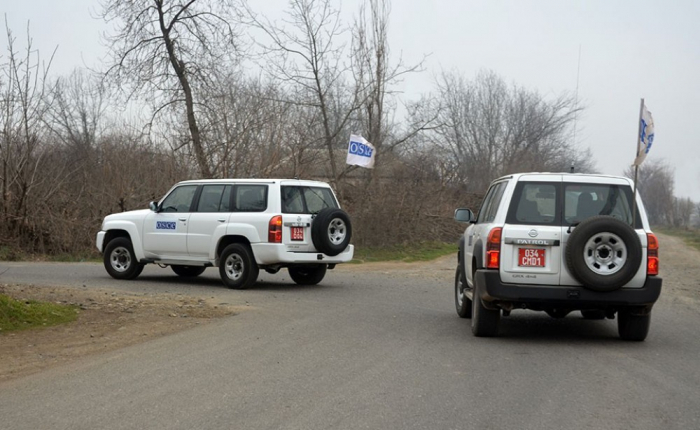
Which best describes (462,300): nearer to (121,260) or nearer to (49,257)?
(121,260)

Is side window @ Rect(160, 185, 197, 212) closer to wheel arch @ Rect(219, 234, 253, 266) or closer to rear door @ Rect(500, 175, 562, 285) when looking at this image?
wheel arch @ Rect(219, 234, 253, 266)

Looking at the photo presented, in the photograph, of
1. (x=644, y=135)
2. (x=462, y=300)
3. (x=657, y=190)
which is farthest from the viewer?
(x=657, y=190)

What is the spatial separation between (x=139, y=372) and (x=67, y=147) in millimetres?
32449

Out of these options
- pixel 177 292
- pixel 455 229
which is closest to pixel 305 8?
pixel 455 229

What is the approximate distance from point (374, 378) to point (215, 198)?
901 centimetres

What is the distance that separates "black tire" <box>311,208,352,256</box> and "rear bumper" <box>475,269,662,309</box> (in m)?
6.14

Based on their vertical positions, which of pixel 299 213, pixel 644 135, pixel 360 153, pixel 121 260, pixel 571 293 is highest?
pixel 360 153

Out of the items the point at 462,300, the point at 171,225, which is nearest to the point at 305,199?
the point at 171,225

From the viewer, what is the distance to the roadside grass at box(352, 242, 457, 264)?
2572 cm

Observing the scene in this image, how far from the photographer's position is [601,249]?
31.3 ft

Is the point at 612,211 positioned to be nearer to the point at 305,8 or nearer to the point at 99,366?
the point at 99,366

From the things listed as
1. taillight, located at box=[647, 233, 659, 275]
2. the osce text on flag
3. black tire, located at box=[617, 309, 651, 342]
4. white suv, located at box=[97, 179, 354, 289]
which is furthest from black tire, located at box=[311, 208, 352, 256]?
the osce text on flag

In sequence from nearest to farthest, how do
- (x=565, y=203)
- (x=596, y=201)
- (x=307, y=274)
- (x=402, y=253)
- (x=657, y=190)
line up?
(x=565, y=203), (x=596, y=201), (x=307, y=274), (x=402, y=253), (x=657, y=190)

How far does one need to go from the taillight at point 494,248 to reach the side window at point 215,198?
7.24 metres
